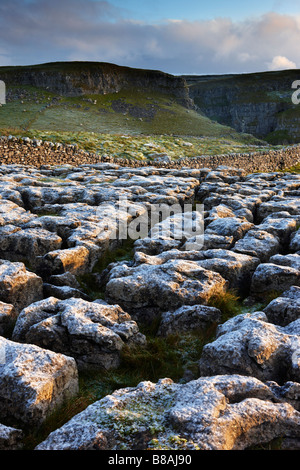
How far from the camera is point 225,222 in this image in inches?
572

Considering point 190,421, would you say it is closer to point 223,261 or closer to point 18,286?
point 18,286

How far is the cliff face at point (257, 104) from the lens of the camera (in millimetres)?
120688

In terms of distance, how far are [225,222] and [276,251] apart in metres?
2.88

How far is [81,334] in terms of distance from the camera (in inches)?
270

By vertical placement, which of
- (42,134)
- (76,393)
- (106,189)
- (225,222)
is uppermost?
(42,134)

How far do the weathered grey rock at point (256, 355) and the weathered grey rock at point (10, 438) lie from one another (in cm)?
342

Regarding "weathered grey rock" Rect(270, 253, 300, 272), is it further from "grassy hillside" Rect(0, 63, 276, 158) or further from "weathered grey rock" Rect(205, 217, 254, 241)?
"grassy hillside" Rect(0, 63, 276, 158)

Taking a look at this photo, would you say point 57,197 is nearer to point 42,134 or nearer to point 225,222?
point 225,222

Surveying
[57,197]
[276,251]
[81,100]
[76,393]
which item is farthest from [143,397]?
[81,100]

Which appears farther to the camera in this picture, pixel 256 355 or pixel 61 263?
pixel 61 263

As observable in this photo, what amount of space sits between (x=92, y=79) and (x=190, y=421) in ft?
401

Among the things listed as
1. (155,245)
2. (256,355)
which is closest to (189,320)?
(256,355)

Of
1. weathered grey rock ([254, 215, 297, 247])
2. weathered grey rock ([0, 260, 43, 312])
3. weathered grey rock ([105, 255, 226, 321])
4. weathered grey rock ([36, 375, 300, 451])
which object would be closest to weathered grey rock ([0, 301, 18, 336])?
weathered grey rock ([0, 260, 43, 312])

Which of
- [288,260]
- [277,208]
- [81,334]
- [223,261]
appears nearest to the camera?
[81,334]
